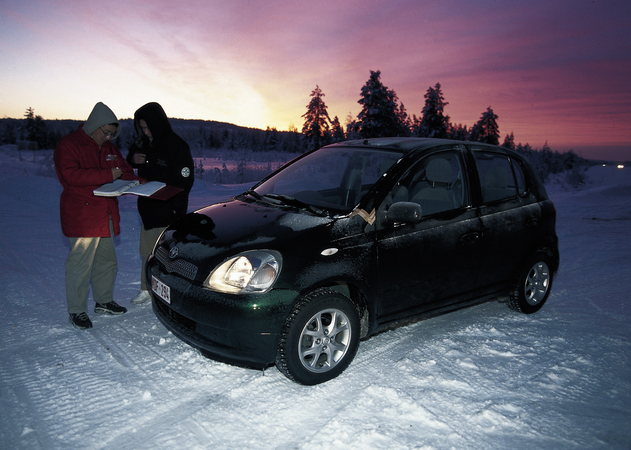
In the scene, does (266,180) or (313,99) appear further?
(313,99)

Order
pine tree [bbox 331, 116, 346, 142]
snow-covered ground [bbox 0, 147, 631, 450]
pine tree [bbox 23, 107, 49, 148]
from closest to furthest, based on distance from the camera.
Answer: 1. snow-covered ground [bbox 0, 147, 631, 450]
2. pine tree [bbox 331, 116, 346, 142]
3. pine tree [bbox 23, 107, 49, 148]

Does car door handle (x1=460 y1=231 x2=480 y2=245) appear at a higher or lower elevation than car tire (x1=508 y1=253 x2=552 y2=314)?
higher

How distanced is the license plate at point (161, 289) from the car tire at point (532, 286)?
11.2 ft

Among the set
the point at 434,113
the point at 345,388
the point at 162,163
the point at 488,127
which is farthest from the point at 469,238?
the point at 488,127

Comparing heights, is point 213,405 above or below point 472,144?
below

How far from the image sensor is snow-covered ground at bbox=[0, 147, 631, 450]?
264cm

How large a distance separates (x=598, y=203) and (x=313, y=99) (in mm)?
43043

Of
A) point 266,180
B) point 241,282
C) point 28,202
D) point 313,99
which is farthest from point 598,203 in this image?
point 313,99

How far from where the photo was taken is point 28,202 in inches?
437

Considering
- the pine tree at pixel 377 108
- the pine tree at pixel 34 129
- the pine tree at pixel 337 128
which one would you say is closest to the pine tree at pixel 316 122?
the pine tree at pixel 337 128

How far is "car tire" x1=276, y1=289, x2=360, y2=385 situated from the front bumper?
0.09m

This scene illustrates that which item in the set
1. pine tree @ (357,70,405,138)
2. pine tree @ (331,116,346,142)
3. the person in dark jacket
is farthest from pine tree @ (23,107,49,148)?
the person in dark jacket

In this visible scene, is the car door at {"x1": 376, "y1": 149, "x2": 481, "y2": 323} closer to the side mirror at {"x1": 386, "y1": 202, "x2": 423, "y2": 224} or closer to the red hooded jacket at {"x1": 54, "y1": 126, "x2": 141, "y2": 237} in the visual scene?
the side mirror at {"x1": 386, "y1": 202, "x2": 423, "y2": 224}

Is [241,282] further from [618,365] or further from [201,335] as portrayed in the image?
[618,365]
